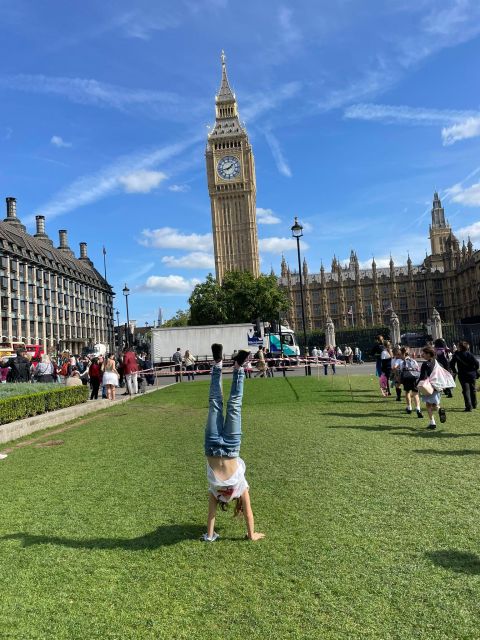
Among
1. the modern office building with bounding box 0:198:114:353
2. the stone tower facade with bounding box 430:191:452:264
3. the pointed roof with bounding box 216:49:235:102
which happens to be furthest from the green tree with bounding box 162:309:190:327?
the stone tower facade with bounding box 430:191:452:264

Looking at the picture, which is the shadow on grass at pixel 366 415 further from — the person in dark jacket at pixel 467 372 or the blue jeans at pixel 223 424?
the blue jeans at pixel 223 424

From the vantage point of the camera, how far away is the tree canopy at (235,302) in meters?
60.2

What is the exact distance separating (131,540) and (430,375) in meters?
8.02

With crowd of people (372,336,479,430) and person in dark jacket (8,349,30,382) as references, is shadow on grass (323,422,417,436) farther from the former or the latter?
person in dark jacket (8,349,30,382)

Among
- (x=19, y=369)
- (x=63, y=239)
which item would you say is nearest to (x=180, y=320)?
(x=63, y=239)

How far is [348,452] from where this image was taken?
347 inches

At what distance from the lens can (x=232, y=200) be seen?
347ft

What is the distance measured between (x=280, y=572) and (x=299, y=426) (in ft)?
25.0

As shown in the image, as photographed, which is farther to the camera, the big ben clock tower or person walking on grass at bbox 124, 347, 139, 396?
the big ben clock tower

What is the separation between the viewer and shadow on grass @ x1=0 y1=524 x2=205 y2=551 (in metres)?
5.06

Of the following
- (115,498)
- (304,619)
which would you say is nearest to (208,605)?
(304,619)

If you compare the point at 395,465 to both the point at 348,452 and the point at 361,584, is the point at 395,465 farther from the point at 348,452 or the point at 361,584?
the point at 361,584

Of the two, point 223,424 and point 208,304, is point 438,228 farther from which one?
point 223,424

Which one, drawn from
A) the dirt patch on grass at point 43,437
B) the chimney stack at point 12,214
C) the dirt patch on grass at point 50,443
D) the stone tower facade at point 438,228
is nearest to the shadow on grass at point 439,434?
the dirt patch on grass at point 50,443
